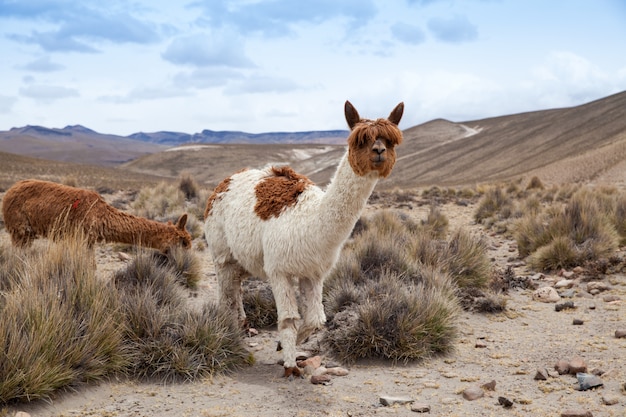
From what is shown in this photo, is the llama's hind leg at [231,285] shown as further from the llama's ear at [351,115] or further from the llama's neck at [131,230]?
the llama's ear at [351,115]

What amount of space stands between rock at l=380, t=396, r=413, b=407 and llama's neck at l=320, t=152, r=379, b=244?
1.54 metres

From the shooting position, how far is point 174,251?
360 inches

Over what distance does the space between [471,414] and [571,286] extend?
5.26 meters

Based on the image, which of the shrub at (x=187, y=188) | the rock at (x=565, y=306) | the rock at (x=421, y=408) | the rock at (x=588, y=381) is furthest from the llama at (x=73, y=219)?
the shrub at (x=187, y=188)

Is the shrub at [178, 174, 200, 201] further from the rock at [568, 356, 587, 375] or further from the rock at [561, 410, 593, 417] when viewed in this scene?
the rock at [561, 410, 593, 417]

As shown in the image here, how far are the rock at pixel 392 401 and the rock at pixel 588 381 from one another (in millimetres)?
1595

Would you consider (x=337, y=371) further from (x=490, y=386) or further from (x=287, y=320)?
(x=490, y=386)

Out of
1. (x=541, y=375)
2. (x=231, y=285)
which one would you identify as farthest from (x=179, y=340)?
(x=541, y=375)

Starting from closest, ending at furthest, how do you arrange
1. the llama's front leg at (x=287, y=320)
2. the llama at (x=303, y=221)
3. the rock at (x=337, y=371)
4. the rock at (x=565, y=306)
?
the llama at (x=303, y=221), the llama's front leg at (x=287, y=320), the rock at (x=337, y=371), the rock at (x=565, y=306)

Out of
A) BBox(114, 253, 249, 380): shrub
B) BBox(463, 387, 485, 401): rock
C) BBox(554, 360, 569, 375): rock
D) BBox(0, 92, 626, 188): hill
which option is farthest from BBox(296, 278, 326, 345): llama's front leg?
BBox(0, 92, 626, 188): hill

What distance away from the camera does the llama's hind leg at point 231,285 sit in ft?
22.8

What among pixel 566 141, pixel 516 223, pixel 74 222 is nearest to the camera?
pixel 74 222

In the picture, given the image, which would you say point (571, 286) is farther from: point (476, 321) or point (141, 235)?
point (141, 235)

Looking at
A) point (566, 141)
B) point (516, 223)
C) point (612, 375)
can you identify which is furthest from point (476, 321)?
point (566, 141)
